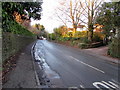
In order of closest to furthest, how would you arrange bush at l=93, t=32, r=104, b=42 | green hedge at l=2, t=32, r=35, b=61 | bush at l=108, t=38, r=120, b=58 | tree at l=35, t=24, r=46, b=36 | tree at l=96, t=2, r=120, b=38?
green hedge at l=2, t=32, r=35, b=61
bush at l=108, t=38, r=120, b=58
tree at l=96, t=2, r=120, b=38
bush at l=93, t=32, r=104, b=42
tree at l=35, t=24, r=46, b=36

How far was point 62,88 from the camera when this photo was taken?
5508mm

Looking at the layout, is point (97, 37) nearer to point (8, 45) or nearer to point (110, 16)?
point (110, 16)

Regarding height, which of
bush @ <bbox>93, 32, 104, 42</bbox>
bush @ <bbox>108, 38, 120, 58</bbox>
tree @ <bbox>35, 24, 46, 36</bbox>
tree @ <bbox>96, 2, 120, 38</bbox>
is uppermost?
tree @ <bbox>35, 24, 46, 36</bbox>

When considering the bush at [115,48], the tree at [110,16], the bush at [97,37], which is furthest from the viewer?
the bush at [97,37]

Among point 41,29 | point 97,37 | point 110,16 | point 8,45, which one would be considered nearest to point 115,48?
point 110,16

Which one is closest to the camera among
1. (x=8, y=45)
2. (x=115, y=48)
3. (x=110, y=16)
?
(x=8, y=45)

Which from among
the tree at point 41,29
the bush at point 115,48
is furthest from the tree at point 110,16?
the tree at point 41,29

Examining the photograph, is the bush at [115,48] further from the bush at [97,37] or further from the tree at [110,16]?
the bush at [97,37]

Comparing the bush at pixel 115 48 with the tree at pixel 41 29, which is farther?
the tree at pixel 41 29

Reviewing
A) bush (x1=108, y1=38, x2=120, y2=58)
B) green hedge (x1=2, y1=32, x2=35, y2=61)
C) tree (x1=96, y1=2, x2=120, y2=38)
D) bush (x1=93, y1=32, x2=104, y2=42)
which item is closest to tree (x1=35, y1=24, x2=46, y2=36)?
bush (x1=93, y1=32, x2=104, y2=42)

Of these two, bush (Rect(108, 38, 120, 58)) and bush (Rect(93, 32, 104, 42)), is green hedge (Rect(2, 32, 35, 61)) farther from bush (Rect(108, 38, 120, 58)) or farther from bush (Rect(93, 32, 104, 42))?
bush (Rect(93, 32, 104, 42))

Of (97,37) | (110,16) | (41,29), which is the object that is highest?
(41,29)

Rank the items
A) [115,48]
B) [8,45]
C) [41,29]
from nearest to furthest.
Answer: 1. [8,45]
2. [115,48]
3. [41,29]

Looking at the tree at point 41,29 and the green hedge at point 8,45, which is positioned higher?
the tree at point 41,29
